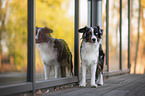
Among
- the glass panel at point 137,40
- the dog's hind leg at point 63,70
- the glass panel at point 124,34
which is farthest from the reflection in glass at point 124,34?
the dog's hind leg at point 63,70

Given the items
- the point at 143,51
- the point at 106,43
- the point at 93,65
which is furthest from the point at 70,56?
the point at 143,51

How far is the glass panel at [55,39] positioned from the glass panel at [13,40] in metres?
0.22

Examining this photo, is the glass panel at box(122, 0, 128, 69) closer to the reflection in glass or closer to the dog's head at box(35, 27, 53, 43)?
the reflection in glass

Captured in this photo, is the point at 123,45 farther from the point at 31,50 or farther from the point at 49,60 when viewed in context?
the point at 31,50

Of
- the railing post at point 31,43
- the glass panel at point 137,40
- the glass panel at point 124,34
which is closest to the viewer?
the railing post at point 31,43

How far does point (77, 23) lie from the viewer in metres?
3.97

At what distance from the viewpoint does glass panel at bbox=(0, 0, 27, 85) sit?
8.71 feet

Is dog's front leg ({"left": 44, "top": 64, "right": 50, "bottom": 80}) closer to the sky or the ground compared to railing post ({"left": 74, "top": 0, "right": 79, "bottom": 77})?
closer to the ground

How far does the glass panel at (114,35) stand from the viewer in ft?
18.9

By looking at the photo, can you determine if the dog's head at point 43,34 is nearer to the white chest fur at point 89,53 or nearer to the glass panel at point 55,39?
the glass panel at point 55,39

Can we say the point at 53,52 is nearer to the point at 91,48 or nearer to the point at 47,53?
the point at 47,53

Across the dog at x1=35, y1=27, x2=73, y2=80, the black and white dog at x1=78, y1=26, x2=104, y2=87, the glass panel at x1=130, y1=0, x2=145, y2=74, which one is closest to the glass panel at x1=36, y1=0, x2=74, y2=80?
the dog at x1=35, y1=27, x2=73, y2=80

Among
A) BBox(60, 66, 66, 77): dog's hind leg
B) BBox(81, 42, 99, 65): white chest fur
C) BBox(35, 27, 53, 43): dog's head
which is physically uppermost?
BBox(35, 27, 53, 43): dog's head

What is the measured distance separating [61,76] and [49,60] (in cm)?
39
